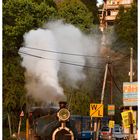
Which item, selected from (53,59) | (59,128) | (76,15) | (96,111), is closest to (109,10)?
(76,15)

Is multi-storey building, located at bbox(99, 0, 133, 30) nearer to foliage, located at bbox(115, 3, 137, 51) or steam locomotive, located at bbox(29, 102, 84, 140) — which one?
foliage, located at bbox(115, 3, 137, 51)

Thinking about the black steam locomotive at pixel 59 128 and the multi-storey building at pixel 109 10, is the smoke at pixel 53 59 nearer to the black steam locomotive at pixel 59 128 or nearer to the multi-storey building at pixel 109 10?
the black steam locomotive at pixel 59 128

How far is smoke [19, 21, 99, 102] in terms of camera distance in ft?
73.0

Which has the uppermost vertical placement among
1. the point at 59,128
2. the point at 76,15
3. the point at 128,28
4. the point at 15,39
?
the point at 76,15

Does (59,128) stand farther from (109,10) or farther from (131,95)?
(109,10)

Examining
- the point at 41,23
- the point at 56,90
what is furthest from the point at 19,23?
the point at 56,90

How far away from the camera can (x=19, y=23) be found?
115 ft

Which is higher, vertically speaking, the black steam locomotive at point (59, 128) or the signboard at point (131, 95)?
the signboard at point (131, 95)

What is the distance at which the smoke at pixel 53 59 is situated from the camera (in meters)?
22.2

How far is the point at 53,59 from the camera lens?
2509 centimetres

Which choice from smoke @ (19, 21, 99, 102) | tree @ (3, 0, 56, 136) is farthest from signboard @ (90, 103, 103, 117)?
tree @ (3, 0, 56, 136)

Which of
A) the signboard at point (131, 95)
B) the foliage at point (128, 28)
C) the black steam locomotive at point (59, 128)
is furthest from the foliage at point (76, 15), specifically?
the signboard at point (131, 95)

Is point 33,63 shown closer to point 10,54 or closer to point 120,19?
point 10,54

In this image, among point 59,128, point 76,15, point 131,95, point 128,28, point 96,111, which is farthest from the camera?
point 128,28
